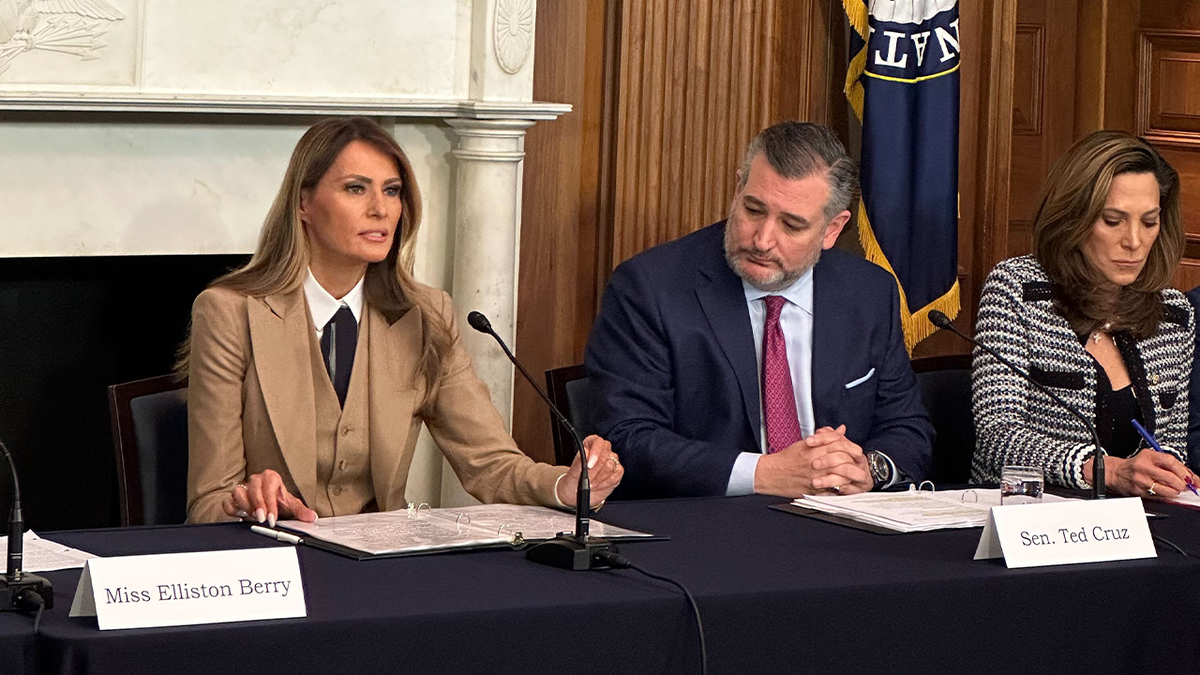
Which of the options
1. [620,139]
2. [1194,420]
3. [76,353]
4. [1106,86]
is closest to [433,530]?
[1194,420]

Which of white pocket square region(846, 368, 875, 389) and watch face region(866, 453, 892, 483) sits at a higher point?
white pocket square region(846, 368, 875, 389)

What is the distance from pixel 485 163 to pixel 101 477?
119 centimetres

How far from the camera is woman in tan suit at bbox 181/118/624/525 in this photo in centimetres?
249

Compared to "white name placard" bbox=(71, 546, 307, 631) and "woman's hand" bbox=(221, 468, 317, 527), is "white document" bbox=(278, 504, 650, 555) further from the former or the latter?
"white name placard" bbox=(71, 546, 307, 631)

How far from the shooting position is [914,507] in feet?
7.86

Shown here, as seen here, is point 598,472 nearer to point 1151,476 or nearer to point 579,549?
point 579,549

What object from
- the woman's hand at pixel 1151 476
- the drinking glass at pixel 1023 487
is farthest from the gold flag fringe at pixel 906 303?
the drinking glass at pixel 1023 487

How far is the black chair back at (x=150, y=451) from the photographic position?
2.50 m

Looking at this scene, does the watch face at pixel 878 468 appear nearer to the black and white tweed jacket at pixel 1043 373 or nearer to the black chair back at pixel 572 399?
the black and white tweed jacket at pixel 1043 373

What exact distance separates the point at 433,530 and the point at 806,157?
3.75 ft

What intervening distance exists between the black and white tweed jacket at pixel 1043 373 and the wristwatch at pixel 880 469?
0.25 meters

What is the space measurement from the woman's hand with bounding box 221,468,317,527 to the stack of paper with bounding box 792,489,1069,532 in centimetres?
75

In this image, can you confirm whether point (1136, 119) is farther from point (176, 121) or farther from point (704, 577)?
point (704, 577)

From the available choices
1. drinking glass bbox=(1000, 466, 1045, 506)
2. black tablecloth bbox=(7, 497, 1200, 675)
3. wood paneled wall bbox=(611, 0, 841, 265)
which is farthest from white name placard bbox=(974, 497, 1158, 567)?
wood paneled wall bbox=(611, 0, 841, 265)
